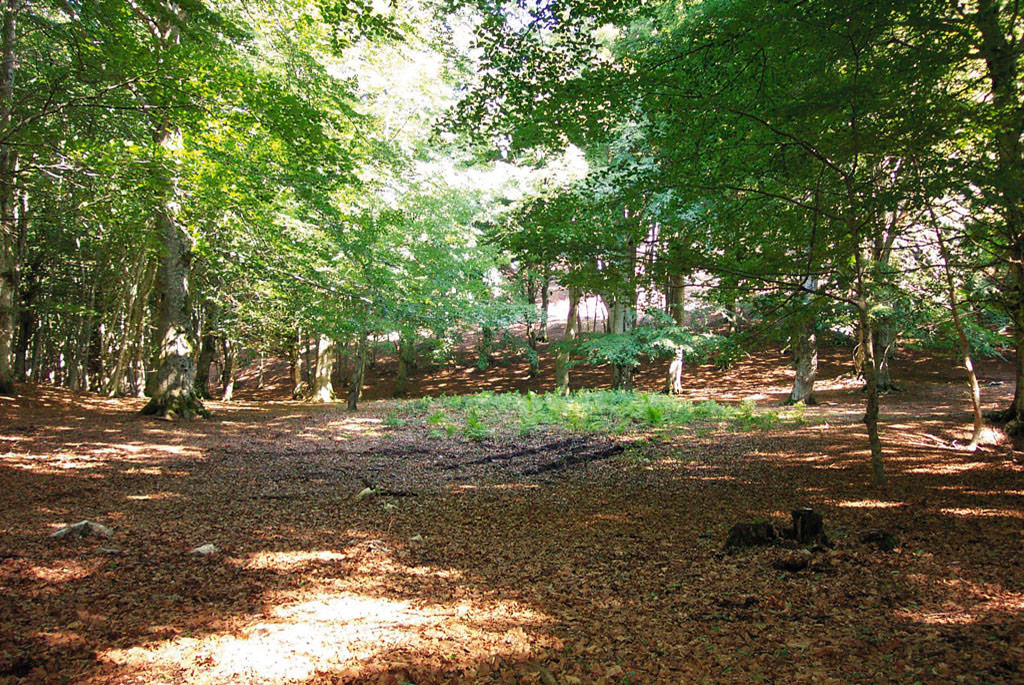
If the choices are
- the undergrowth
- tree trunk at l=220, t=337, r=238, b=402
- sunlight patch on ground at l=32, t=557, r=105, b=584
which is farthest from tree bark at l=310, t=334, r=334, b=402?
sunlight patch on ground at l=32, t=557, r=105, b=584

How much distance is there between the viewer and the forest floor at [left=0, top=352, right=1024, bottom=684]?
2908 millimetres

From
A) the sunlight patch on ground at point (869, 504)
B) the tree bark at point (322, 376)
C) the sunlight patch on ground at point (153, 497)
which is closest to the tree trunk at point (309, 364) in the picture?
the tree bark at point (322, 376)

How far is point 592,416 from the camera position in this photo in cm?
1242

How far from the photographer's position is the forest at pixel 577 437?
321 centimetres

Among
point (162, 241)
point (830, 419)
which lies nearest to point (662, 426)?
point (830, 419)

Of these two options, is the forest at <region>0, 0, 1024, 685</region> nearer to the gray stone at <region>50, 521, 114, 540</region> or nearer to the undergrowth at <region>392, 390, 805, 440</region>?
the gray stone at <region>50, 521, 114, 540</region>

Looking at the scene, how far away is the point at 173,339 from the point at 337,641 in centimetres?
1196

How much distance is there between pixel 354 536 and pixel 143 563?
1668 mm

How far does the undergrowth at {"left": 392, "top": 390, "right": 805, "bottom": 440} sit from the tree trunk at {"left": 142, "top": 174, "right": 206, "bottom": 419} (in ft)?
17.3

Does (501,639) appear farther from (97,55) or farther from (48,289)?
(48,289)

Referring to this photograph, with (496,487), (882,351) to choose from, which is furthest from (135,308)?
(882,351)

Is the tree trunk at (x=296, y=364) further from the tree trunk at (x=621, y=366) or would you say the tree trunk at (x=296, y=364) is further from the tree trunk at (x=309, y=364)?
the tree trunk at (x=621, y=366)

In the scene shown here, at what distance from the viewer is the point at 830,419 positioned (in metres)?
12.2

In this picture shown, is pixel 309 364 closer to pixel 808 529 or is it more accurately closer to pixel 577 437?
pixel 577 437
